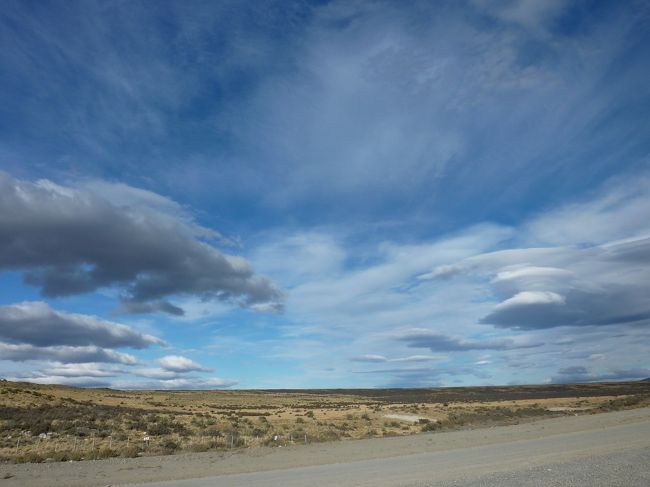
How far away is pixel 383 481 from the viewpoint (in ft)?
49.3

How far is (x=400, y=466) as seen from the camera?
18.6 meters

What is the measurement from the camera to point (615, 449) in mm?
19875

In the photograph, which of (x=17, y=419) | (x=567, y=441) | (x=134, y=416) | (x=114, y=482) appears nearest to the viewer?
(x=114, y=482)

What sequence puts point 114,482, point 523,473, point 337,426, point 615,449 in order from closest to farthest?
point 523,473
point 114,482
point 615,449
point 337,426

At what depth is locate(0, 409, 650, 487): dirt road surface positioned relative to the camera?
47.8 feet

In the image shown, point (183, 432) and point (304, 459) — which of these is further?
point (183, 432)

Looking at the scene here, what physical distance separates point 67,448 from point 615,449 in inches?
1068

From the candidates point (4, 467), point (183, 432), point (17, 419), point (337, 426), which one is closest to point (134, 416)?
point (17, 419)

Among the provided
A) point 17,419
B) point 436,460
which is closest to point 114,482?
point 436,460

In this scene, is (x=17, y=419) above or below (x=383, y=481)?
above

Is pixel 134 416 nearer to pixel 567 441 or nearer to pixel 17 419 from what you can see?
pixel 17 419

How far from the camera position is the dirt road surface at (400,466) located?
14570 millimetres

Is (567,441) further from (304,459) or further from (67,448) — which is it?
(67,448)

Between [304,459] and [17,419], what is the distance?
2767 centimetres
